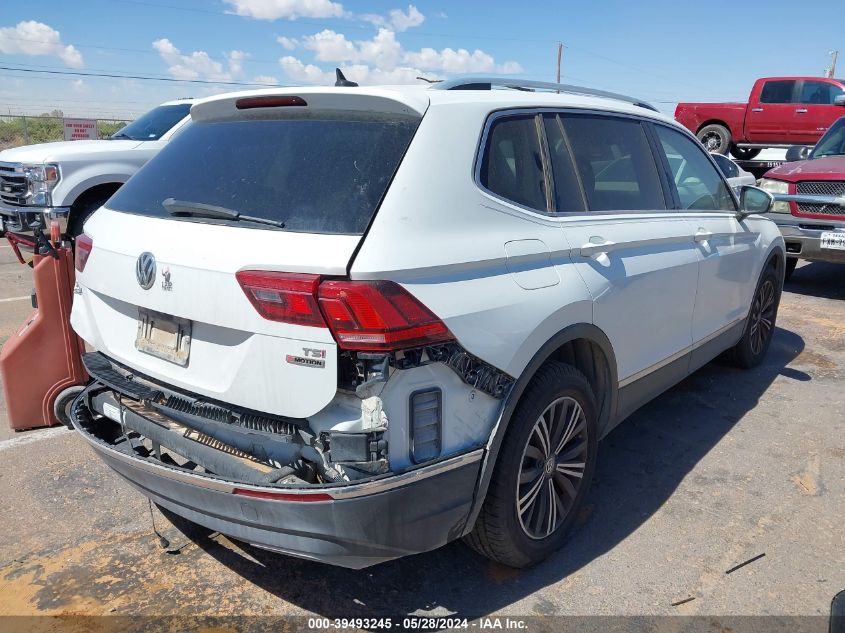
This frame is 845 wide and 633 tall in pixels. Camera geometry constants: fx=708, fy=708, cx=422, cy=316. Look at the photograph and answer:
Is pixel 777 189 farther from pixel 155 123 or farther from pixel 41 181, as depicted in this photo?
pixel 41 181

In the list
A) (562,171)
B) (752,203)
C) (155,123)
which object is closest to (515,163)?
(562,171)

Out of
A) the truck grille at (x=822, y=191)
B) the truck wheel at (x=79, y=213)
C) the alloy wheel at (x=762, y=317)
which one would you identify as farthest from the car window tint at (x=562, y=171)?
the truck wheel at (x=79, y=213)

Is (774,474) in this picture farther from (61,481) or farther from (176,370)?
(61,481)

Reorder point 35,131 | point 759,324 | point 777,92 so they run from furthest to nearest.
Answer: point 35,131
point 777,92
point 759,324

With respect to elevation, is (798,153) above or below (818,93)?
below

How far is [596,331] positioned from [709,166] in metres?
2.17

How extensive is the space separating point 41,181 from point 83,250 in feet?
18.9

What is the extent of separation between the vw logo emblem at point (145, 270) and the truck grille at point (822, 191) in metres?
7.77

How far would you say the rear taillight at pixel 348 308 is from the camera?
2.17m

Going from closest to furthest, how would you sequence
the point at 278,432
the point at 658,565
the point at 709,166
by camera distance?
the point at 278,432, the point at 658,565, the point at 709,166

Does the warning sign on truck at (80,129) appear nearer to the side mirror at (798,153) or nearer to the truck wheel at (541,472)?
the side mirror at (798,153)

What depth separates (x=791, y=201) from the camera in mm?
8203

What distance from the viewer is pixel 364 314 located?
7.11 feet

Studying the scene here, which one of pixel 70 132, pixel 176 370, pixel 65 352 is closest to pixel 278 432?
pixel 176 370
